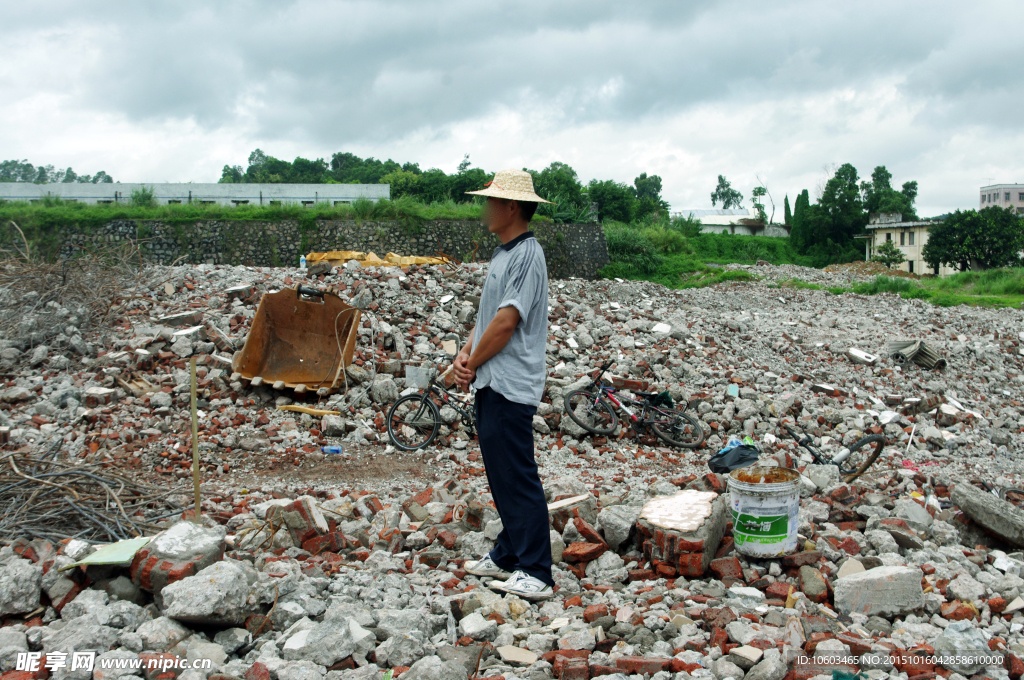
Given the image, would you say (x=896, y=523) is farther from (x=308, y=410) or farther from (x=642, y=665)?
(x=308, y=410)

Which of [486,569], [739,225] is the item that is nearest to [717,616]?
[486,569]

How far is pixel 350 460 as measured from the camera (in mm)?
5320

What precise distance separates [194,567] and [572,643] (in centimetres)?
133

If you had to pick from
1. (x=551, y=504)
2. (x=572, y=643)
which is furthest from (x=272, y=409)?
(x=572, y=643)

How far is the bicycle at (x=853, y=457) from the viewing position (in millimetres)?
4535

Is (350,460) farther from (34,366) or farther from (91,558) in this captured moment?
(34,366)

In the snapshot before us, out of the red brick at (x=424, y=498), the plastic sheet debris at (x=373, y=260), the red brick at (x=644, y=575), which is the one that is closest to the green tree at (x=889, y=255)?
the plastic sheet debris at (x=373, y=260)

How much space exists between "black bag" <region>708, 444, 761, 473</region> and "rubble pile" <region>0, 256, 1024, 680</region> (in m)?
0.14

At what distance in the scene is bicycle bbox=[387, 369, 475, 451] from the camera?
584 cm

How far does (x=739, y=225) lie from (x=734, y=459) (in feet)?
188

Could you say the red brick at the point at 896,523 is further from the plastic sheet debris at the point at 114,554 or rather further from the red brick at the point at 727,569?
the plastic sheet debris at the point at 114,554

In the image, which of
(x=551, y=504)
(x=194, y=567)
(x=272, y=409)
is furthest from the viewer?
(x=272, y=409)

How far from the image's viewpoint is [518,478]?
2504mm

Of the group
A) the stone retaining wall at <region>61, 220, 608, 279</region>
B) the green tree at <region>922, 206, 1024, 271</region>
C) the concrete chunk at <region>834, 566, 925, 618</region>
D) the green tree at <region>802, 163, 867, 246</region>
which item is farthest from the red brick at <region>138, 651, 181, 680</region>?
the green tree at <region>802, 163, 867, 246</region>
